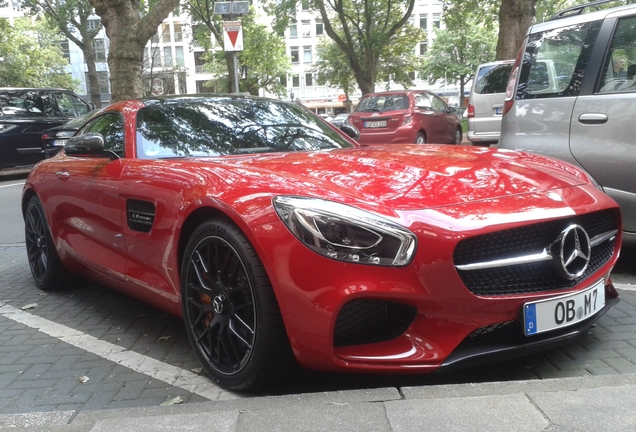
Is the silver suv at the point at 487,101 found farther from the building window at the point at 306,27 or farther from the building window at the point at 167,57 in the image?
the building window at the point at 306,27

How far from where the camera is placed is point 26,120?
46.5ft

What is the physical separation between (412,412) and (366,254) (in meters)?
0.57

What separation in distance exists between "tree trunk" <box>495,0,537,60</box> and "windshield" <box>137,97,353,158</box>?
12.8 m

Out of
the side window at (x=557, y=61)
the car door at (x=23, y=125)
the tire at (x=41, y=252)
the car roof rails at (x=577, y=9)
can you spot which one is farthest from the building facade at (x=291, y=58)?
the side window at (x=557, y=61)

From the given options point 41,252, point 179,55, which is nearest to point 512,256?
point 41,252

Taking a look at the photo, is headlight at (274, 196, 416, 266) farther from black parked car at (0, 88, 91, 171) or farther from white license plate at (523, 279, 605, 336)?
black parked car at (0, 88, 91, 171)

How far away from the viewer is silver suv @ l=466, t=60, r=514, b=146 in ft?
42.0

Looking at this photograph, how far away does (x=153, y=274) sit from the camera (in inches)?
132

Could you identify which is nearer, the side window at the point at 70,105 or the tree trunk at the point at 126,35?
the tree trunk at the point at 126,35

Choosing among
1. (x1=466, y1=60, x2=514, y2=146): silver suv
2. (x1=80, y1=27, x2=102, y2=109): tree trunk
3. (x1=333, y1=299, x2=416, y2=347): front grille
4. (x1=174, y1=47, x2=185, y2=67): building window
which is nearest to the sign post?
(x1=466, y1=60, x2=514, y2=146): silver suv

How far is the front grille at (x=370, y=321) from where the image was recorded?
7.93 feet

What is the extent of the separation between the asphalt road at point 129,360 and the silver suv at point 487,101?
28.0ft

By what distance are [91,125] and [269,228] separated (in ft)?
9.01

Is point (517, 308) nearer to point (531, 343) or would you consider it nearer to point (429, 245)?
point (531, 343)
